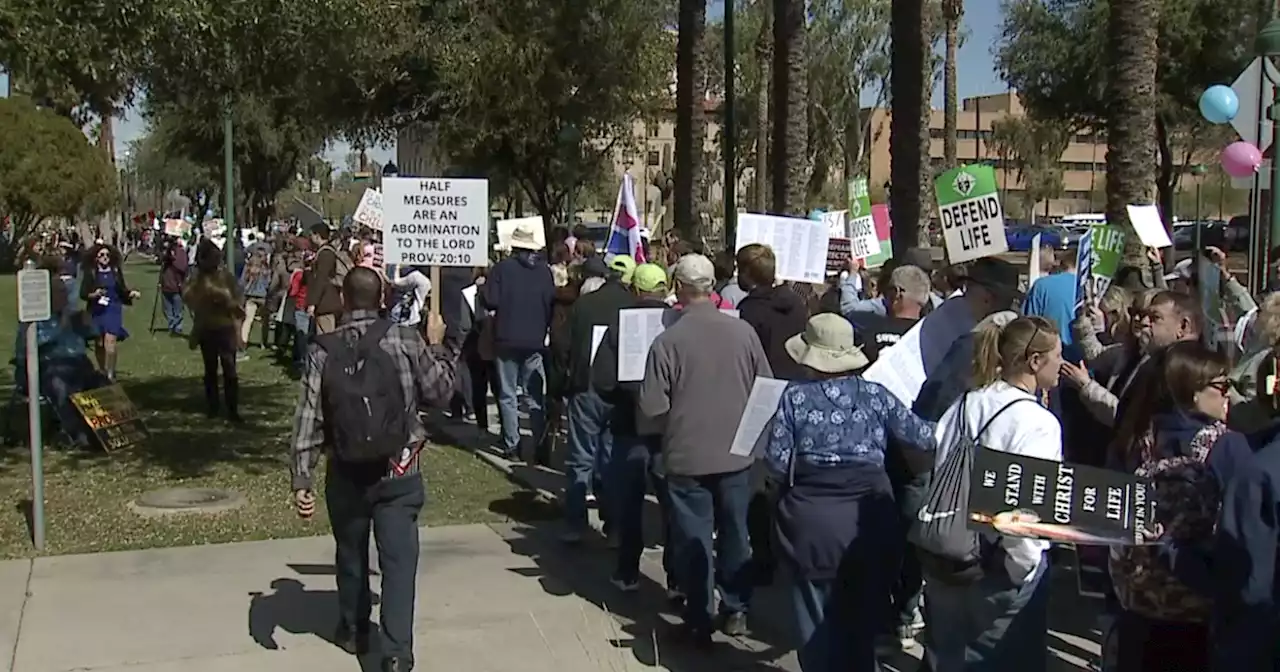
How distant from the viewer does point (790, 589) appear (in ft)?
17.0

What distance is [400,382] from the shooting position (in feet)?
18.7

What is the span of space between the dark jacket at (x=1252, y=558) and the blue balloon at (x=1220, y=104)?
7.22 metres

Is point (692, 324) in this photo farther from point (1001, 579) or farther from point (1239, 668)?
point (1239, 668)

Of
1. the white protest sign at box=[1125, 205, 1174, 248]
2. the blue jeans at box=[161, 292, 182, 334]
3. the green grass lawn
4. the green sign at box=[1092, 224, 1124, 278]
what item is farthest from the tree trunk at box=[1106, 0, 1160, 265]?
the blue jeans at box=[161, 292, 182, 334]

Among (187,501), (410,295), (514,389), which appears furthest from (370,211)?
(187,501)

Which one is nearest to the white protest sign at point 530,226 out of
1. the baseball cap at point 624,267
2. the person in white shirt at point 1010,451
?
the baseball cap at point 624,267

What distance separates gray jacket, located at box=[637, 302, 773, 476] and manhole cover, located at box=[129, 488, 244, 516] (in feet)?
14.0

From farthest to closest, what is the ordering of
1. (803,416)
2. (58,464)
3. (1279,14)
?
1. (1279,14)
2. (58,464)
3. (803,416)

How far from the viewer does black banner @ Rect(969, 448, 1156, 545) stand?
13.5 feet

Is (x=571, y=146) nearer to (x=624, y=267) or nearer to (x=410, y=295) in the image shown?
(x=410, y=295)

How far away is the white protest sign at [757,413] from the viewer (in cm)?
559

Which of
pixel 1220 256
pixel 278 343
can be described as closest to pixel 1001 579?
pixel 1220 256

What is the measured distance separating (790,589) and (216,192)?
61753 millimetres

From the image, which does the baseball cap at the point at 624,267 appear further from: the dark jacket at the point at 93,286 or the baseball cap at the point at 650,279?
the dark jacket at the point at 93,286
